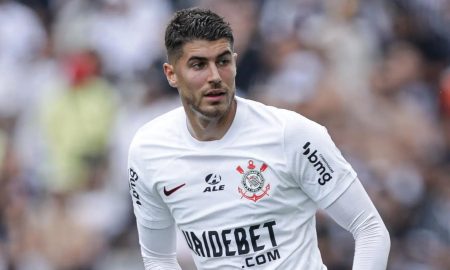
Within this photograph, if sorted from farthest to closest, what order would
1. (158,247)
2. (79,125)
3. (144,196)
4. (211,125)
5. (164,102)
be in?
(79,125) → (164,102) → (158,247) → (144,196) → (211,125)

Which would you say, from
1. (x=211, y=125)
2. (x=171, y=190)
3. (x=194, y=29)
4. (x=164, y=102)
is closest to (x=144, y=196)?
(x=171, y=190)

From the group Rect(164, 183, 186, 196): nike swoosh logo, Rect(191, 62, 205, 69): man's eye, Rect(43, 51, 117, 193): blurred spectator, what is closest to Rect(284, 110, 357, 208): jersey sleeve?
Rect(191, 62, 205, 69): man's eye

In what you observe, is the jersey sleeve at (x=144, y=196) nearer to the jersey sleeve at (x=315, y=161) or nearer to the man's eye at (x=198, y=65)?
the man's eye at (x=198, y=65)

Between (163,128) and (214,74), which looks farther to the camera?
(163,128)

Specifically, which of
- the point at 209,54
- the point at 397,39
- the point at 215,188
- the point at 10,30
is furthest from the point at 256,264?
the point at 10,30

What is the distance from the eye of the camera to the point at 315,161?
4.25 meters

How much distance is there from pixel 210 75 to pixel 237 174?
46 centimetres

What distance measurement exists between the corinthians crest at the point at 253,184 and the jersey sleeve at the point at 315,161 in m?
0.14

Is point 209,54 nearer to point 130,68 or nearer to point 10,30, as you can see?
point 130,68

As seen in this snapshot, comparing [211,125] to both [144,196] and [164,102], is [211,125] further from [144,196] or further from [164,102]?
[164,102]

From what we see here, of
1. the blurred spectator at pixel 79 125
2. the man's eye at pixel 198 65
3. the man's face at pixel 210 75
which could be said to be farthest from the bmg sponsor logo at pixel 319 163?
the blurred spectator at pixel 79 125

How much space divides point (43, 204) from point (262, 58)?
89.4 inches

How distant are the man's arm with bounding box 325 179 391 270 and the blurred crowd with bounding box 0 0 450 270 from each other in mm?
3294

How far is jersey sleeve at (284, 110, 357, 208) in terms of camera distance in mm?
4246
